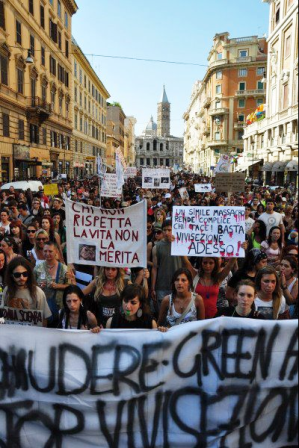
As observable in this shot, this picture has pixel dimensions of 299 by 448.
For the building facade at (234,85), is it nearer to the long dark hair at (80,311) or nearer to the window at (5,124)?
the window at (5,124)

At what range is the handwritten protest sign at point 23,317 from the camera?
348 centimetres

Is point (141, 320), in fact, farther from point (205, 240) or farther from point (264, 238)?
point (264, 238)

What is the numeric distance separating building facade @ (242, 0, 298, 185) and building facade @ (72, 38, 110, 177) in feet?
60.5

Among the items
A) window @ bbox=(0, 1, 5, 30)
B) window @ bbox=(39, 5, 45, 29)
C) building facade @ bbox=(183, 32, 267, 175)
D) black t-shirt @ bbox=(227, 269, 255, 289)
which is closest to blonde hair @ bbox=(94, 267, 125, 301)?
black t-shirt @ bbox=(227, 269, 255, 289)

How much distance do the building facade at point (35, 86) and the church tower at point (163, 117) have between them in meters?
157

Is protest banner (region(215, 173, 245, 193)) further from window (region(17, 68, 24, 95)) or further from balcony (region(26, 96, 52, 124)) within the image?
balcony (region(26, 96, 52, 124))

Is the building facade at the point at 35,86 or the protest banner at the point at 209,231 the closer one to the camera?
the protest banner at the point at 209,231

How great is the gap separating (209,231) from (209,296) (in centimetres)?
86

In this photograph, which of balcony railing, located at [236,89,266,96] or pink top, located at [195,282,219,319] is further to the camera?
balcony railing, located at [236,89,266,96]

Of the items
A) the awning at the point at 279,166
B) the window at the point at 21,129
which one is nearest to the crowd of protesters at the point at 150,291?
the window at the point at 21,129

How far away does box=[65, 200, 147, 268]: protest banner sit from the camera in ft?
13.9

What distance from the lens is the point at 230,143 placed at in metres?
61.9

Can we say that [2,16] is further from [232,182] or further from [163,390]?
[163,390]

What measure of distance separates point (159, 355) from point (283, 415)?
0.98 metres
